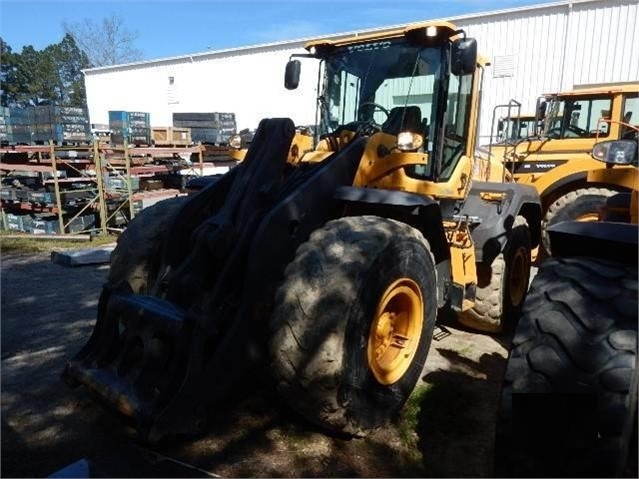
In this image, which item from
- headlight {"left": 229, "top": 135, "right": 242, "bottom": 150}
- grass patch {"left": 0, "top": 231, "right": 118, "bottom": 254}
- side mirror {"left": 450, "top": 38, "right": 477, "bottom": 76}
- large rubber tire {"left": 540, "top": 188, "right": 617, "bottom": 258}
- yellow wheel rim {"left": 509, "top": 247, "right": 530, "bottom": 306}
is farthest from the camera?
grass patch {"left": 0, "top": 231, "right": 118, "bottom": 254}

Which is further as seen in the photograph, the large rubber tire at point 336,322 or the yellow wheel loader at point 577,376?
the large rubber tire at point 336,322

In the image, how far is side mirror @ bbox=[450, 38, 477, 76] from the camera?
12.2ft

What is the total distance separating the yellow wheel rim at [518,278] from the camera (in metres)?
5.58

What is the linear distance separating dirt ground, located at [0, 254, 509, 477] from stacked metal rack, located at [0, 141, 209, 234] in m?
7.98

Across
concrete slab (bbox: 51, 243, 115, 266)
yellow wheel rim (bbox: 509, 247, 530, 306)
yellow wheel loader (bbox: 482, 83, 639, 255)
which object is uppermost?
yellow wheel loader (bbox: 482, 83, 639, 255)

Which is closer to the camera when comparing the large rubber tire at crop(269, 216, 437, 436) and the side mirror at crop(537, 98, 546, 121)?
the large rubber tire at crop(269, 216, 437, 436)

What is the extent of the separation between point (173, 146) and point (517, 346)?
14958 millimetres

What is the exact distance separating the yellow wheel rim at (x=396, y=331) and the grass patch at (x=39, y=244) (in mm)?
7977

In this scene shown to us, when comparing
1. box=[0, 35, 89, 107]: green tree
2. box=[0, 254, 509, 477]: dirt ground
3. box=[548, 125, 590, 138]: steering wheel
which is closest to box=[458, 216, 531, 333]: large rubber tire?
box=[0, 254, 509, 477]: dirt ground

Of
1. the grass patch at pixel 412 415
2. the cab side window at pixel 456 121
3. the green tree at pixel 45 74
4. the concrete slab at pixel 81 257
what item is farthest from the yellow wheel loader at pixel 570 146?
the green tree at pixel 45 74

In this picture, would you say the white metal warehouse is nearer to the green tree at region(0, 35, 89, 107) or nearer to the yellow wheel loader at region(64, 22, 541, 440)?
the yellow wheel loader at region(64, 22, 541, 440)

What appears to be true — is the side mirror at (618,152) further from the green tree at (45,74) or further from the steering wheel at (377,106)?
the green tree at (45,74)

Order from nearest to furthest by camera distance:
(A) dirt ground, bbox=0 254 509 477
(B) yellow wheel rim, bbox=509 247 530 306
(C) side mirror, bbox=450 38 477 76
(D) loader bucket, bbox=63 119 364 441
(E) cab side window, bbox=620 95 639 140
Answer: (D) loader bucket, bbox=63 119 364 441
(A) dirt ground, bbox=0 254 509 477
(C) side mirror, bbox=450 38 477 76
(B) yellow wheel rim, bbox=509 247 530 306
(E) cab side window, bbox=620 95 639 140

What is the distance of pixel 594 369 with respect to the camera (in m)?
2.02
